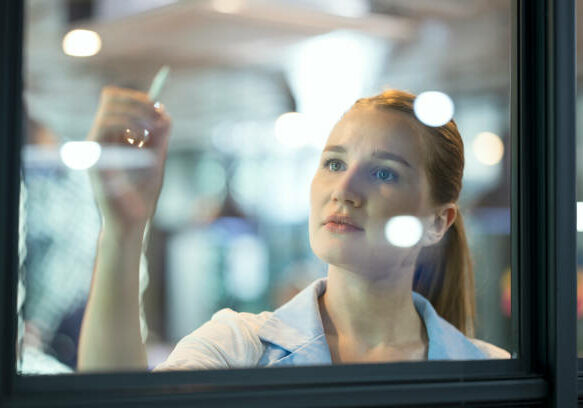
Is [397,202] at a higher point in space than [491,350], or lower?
higher

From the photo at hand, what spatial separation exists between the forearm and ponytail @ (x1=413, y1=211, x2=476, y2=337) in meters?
0.59

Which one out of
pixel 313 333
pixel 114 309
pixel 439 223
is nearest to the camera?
pixel 114 309

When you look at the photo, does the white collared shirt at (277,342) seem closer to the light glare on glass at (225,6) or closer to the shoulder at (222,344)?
the shoulder at (222,344)

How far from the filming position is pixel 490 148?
1470 mm

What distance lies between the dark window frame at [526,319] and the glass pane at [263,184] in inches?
1.5

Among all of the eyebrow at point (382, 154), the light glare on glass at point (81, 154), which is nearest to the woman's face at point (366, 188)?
the eyebrow at point (382, 154)

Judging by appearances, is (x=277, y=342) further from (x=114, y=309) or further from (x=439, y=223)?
(x=439, y=223)

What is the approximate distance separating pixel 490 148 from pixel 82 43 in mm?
889

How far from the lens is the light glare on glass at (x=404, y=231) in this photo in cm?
141

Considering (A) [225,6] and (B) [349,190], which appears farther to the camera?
(A) [225,6]

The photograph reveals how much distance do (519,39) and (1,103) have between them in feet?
3.39

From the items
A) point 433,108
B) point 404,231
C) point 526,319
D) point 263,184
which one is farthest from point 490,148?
point 263,184

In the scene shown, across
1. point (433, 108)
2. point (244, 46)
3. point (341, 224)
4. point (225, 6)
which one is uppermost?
point (225, 6)

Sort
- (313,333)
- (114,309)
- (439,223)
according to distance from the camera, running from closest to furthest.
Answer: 1. (114,309)
2. (313,333)
3. (439,223)
